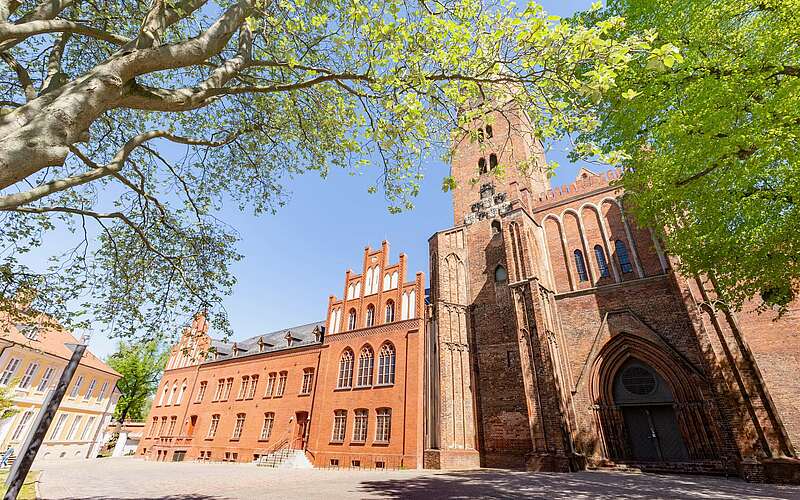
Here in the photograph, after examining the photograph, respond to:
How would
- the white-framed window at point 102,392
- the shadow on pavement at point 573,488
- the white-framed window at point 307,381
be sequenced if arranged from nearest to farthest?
the shadow on pavement at point 573,488, the white-framed window at point 307,381, the white-framed window at point 102,392

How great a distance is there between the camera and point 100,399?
3119 centimetres

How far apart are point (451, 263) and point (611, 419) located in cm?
980

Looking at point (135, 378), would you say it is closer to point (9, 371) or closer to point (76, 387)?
point (76, 387)

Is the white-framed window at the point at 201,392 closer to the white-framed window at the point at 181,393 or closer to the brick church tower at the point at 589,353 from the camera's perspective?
the white-framed window at the point at 181,393

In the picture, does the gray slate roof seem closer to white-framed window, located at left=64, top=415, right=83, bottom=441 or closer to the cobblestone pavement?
white-framed window, located at left=64, top=415, right=83, bottom=441

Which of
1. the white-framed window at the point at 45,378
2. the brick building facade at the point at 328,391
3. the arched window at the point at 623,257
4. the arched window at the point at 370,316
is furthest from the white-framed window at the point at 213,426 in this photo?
the arched window at the point at 623,257

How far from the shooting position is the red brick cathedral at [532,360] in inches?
488

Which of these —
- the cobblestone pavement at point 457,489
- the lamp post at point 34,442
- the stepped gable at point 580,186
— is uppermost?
the stepped gable at point 580,186

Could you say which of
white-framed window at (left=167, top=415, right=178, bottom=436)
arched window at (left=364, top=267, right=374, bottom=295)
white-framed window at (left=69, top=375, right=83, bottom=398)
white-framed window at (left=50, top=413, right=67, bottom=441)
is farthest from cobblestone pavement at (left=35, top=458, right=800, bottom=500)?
white-framed window at (left=69, top=375, right=83, bottom=398)

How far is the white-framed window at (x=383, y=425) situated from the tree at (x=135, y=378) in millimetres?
32711

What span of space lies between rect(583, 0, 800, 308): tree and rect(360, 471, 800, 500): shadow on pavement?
466cm

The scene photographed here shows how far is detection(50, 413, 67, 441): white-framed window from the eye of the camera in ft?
89.0

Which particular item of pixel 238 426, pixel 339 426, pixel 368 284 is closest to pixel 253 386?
pixel 238 426

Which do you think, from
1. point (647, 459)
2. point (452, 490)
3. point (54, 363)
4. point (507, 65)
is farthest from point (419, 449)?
point (54, 363)
